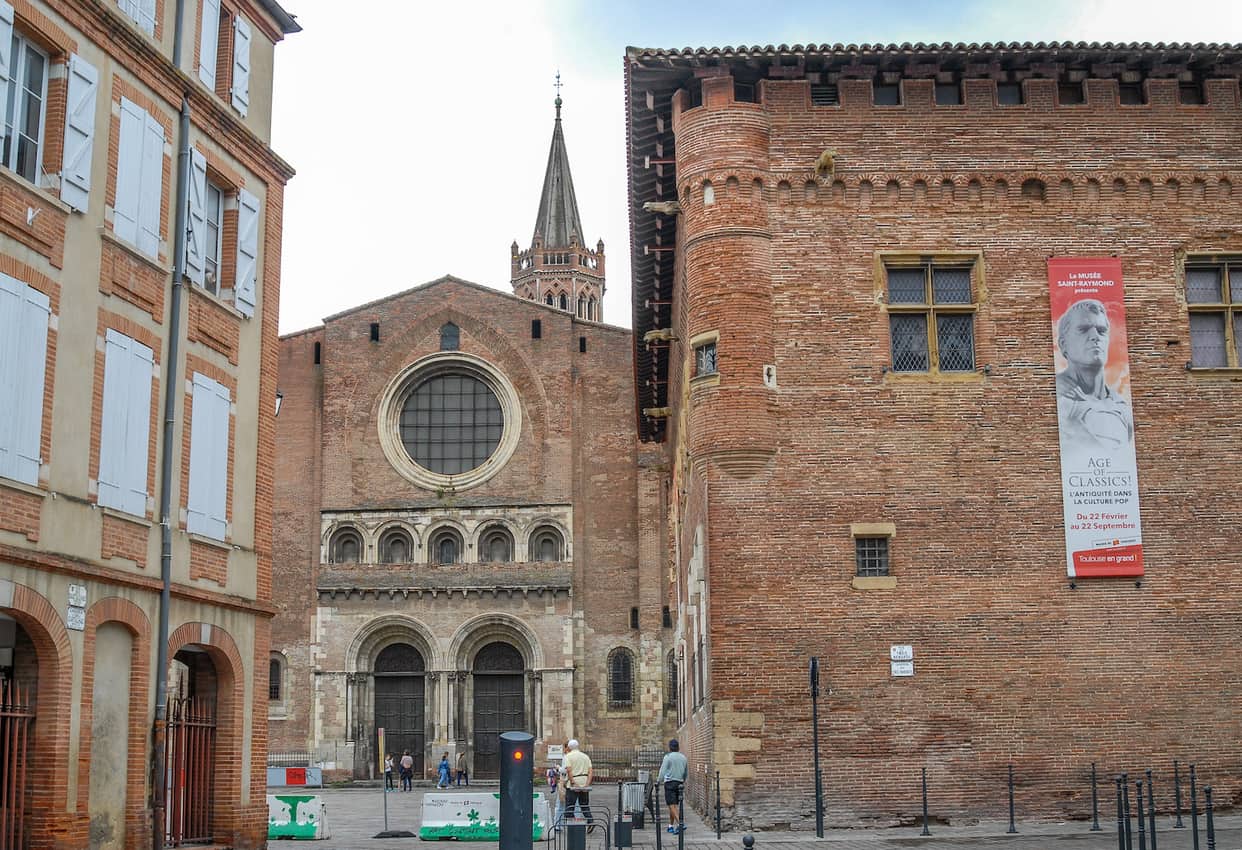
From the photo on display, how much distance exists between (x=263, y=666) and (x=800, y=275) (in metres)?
9.36

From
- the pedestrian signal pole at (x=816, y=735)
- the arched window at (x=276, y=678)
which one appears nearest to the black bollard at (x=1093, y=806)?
the pedestrian signal pole at (x=816, y=735)

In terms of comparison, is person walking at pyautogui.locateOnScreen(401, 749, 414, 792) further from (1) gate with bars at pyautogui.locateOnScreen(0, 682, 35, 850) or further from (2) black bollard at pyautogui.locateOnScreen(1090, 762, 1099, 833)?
(1) gate with bars at pyautogui.locateOnScreen(0, 682, 35, 850)

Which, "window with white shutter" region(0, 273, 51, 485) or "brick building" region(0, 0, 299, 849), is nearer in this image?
"window with white shutter" region(0, 273, 51, 485)

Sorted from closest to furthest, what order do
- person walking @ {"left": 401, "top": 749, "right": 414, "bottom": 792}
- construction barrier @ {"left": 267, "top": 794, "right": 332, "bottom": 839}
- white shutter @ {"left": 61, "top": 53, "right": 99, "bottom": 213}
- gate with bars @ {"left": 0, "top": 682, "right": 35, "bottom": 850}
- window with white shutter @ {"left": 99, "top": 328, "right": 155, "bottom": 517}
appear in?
gate with bars @ {"left": 0, "top": 682, "right": 35, "bottom": 850} → white shutter @ {"left": 61, "top": 53, "right": 99, "bottom": 213} → window with white shutter @ {"left": 99, "top": 328, "right": 155, "bottom": 517} → construction barrier @ {"left": 267, "top": 794, "right": 332, "bottom": 839} → person walking @ {"left": 401, "top": 749, "right": 414, "bottom": 792}

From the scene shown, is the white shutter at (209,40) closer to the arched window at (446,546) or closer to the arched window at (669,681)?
the arched window at (446,546)

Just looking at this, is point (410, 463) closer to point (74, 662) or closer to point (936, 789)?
point (936, 789)

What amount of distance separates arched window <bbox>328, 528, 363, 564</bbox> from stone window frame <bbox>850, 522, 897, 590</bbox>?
28448 millimetres

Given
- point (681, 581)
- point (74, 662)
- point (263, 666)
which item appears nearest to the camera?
point (74, 662)

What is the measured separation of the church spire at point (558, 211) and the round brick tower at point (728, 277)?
63.7 meters

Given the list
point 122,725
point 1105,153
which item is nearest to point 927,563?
point 1105,153

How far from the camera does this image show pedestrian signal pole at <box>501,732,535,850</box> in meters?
15.0

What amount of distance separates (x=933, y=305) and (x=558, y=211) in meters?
68.3

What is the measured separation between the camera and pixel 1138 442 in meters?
21.4

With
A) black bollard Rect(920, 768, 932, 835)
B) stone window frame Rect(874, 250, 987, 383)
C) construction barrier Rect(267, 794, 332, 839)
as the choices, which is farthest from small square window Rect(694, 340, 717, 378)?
construction barrier Rect(267, 794, 332, 839)
